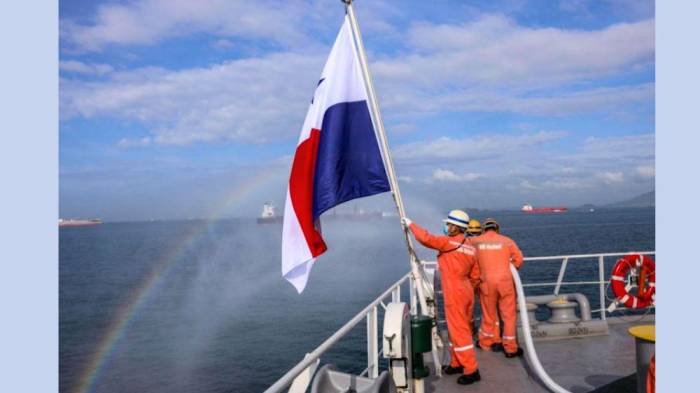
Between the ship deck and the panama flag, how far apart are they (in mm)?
2094

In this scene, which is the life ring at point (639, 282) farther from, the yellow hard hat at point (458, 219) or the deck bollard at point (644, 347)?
the deck bollard at point (644, 347)

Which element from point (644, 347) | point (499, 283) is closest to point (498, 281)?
point (499, 283)

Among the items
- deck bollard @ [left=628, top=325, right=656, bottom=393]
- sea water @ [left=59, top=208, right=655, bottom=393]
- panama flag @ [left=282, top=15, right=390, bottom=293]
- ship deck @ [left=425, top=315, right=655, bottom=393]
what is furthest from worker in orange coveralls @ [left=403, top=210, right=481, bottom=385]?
sea water @ [left=59, top=208, right=655, bottom=393]

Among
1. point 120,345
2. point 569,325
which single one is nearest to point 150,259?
point 120,345

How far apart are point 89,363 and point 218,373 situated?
40.2 ft

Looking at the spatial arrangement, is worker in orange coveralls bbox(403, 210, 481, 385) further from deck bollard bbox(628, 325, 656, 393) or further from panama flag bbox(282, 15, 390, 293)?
deck bollard bbox(628, 325, 656, 393)

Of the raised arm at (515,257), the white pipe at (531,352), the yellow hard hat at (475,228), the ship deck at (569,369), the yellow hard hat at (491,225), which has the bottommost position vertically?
the ship deck at (569,369)

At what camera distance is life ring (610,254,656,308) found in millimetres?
7574

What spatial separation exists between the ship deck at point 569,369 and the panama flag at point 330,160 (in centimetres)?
209

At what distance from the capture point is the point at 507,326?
6.19 metres

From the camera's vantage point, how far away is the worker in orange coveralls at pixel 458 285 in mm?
5195

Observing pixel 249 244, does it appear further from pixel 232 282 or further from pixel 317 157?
pixel 317 157

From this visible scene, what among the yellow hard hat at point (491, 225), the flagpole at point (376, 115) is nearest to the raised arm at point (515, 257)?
the yellow hard hat at point (491, 225)

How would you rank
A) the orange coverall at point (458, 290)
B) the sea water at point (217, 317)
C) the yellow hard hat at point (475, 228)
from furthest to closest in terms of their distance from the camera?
the sea water at point (217, 317)
the yellow hard hat at point (475, 228)
the orange coverall at point (458, 290)
